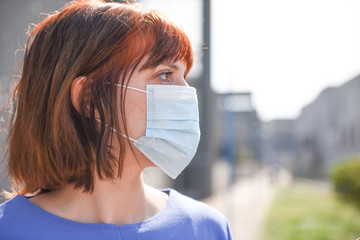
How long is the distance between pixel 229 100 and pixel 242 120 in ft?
59.6

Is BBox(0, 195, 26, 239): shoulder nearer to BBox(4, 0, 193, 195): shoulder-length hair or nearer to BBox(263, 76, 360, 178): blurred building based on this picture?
BBox(4, 0, 193, 195): shoulder-length hair

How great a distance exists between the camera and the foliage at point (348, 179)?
9930 mm

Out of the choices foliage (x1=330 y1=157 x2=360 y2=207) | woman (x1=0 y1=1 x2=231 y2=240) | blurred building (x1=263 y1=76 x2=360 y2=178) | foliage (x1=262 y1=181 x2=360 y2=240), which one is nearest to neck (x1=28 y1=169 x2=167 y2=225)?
woman (x1=0 y1=1 x2=231 y2=240)

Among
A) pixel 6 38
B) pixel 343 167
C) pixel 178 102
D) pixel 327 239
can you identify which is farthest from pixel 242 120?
pixel 178 102

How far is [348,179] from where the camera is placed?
10250 mm

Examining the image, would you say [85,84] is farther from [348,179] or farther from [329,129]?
[329,129]

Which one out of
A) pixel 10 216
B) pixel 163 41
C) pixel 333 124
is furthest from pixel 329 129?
pixel 10 216

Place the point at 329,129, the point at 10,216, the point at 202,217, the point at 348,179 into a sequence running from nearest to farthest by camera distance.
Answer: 1. the point at 10,216
2. the point at 202,217
3. the point at 348,179
4. the point at 329,129

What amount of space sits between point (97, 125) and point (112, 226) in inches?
14.3

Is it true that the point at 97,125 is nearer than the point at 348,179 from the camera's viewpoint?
Yes

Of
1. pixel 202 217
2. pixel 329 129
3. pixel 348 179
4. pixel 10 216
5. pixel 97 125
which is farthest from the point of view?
pixel 329 129

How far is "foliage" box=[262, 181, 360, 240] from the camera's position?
7.18m

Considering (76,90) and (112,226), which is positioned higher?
(76,90)

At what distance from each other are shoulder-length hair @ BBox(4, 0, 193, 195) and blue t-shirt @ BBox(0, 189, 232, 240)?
0.15 m
